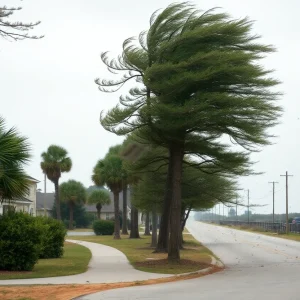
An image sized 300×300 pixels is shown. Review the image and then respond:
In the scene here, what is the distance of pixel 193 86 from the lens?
22.2m

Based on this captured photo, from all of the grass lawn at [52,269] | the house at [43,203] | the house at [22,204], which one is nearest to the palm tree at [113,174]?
the house at [22,204]

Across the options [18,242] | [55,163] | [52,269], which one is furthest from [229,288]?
[55,163]

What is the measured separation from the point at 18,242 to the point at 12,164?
8.23 feet

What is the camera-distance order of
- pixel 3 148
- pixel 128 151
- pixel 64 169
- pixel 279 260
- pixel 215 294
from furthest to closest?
pixel 64 169, pixel 128 151, pixel 279 260, pixel 3 148, pixel 215 294

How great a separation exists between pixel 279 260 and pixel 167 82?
10.7m

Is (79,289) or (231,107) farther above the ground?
(231,107)

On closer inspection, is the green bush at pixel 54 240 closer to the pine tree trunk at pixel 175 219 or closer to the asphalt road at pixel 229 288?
the pine tree trunk at pixel 175 219

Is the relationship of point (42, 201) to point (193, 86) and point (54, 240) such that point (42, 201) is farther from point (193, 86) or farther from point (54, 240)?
point (193, 86)

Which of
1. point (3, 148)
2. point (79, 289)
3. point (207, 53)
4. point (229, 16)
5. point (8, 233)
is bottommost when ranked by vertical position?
point (79, 289)

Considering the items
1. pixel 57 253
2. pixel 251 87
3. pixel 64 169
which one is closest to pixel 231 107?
pixel 251 87

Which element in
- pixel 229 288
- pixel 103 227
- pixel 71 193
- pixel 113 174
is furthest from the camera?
pixel 71 193

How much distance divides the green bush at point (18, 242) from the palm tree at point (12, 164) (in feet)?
2.93

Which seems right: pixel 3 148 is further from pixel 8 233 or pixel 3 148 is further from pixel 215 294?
pixel 215 294

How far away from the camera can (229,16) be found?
73.2 feet
